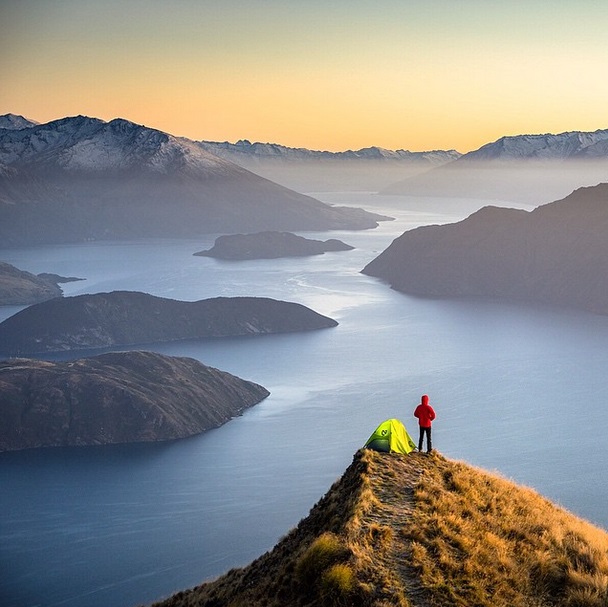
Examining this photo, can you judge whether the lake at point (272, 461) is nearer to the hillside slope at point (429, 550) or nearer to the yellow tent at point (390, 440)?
the yellow tent at point (390, 440)

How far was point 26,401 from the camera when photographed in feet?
378

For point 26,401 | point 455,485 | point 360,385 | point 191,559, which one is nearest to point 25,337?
point 26,401

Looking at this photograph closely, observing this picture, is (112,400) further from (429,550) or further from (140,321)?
(429,550)

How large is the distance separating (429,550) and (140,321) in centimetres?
17379

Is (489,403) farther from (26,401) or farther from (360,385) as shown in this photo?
(26,401)

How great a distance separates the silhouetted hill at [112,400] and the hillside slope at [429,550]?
305 ft

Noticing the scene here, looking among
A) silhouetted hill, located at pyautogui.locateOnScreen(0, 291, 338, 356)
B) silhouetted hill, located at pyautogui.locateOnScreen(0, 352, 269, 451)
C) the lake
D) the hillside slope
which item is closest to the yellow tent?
the hillside slope

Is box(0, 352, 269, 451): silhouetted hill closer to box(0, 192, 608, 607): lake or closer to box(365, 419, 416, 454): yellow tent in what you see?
box(0, 192, 608, 607): lake

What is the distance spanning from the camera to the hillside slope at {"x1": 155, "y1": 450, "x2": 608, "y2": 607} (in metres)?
16.3

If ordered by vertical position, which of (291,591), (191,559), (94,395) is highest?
(291,591)

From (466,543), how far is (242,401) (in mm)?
106628

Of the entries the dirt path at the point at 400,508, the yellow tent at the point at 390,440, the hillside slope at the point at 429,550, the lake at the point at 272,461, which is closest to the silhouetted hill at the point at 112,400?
the lake at the point at 272,461

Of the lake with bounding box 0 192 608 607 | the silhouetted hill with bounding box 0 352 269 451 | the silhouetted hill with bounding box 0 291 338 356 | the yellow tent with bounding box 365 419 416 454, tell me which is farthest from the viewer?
the silhouetted hill with bounding box 0 291 338 356

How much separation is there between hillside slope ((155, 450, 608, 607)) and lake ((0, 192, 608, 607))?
46.4m
